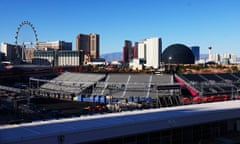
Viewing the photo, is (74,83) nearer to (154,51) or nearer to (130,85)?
(130,85)

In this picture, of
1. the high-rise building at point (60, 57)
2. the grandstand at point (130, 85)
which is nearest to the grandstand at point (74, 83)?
the grandstand at point (130, 85)

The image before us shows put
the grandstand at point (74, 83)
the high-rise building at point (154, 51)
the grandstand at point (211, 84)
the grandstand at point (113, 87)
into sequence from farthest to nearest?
the high-rise building at point (154, 51) → the grandstand at point (74, 83) → the grandstand at point (113, 87) → the grandstand at point (211, 84)

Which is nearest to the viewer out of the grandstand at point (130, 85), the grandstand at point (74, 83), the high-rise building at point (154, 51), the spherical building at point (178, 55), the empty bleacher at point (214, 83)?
the empty bleacher at point (214, 83)

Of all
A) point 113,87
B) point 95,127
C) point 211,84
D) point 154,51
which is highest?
point 154,51

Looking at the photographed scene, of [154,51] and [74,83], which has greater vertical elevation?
[154,51]

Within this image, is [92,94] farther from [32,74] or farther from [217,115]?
[32,74]

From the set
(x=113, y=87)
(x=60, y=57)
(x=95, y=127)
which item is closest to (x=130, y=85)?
(x=113, y=87)

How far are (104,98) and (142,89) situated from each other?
660cm

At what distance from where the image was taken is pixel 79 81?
50.9 meters

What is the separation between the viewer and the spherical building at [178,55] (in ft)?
358

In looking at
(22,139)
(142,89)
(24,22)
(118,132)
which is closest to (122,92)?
(142,89)

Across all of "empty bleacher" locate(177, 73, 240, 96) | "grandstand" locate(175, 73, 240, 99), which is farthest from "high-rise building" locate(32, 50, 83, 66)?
"grandstand" locate(175, 73, 240, 99)

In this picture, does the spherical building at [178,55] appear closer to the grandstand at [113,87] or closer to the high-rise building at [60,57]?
the grandstand at [113,87]

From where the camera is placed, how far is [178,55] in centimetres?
10981
